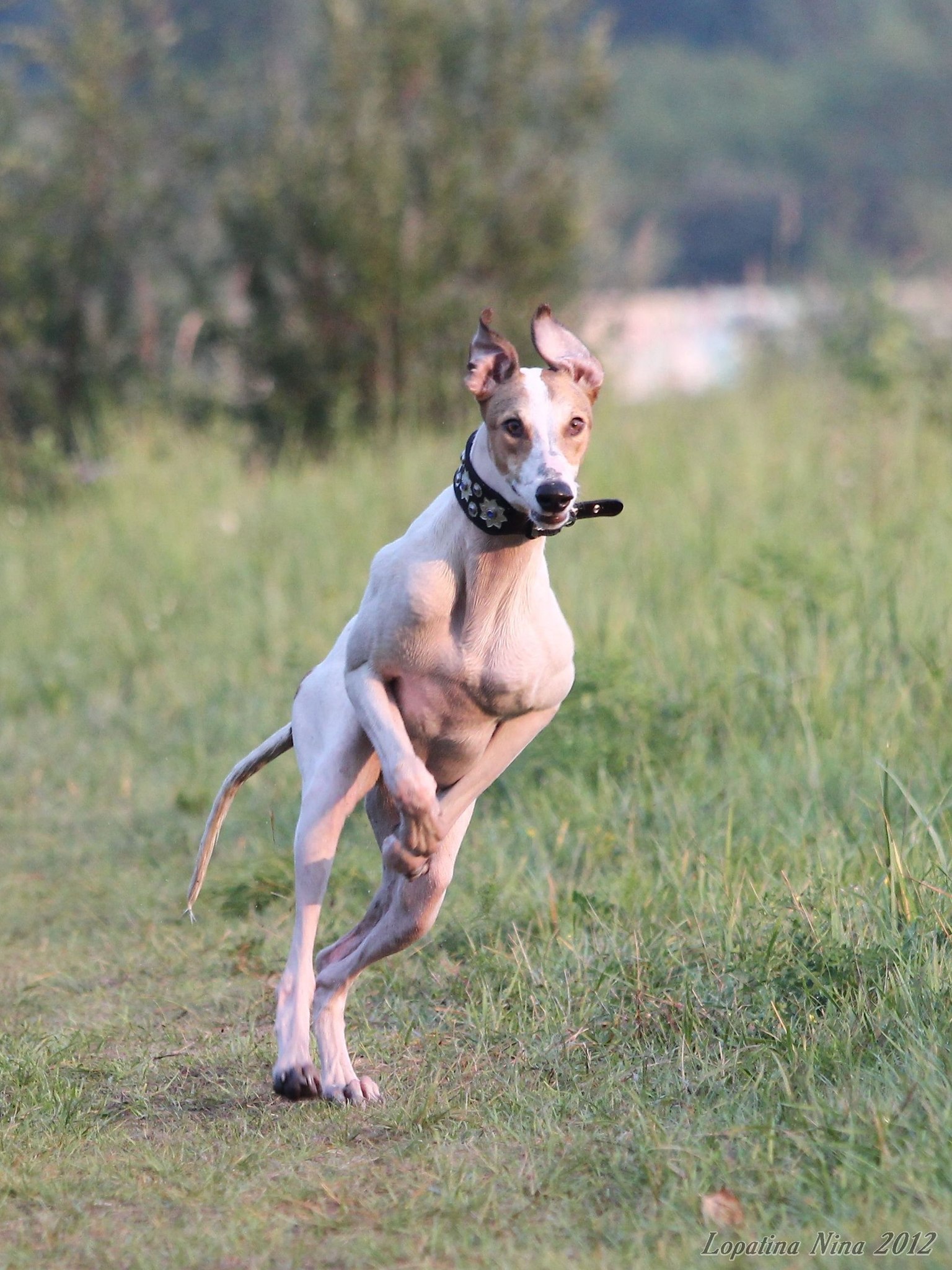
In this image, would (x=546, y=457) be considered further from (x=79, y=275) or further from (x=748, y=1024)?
(x=79, y=275)

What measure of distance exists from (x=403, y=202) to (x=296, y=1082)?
27.7 ft

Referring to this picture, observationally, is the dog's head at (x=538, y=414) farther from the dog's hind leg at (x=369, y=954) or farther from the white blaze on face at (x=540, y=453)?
the dog's hind leg at (x=369, y=954)

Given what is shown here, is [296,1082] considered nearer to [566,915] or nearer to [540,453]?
[566,915]

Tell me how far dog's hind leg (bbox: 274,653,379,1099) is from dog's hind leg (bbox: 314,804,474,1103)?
1.5 inches

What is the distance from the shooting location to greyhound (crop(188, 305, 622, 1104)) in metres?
2.96

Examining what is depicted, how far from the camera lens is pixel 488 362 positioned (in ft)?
10.0

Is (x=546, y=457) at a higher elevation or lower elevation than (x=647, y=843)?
higher

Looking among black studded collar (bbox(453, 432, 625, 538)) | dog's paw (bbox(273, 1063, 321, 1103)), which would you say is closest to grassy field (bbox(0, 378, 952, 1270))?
dog's paw (bbox(273, 1063, 321, 1103))

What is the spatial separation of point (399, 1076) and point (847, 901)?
3.42 feet

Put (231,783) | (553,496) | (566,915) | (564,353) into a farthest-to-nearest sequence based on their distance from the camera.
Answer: (566,915)
(231,783)
(564,353)
(553,496)

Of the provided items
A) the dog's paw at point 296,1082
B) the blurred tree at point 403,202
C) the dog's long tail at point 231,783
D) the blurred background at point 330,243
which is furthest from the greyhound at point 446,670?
the blurred tree at point 403,202

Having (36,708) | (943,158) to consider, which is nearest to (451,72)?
(36,708)

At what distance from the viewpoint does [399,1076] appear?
131 inches

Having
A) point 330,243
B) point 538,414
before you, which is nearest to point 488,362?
point 538,414
